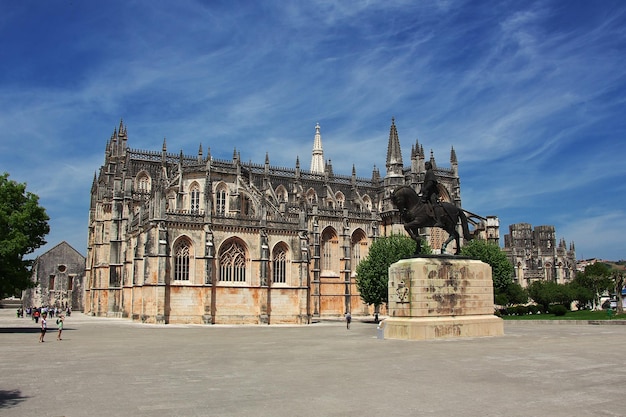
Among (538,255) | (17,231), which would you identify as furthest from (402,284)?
(538,255)

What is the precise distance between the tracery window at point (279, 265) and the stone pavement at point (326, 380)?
2732cm

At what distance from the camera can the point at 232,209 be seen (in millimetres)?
60000

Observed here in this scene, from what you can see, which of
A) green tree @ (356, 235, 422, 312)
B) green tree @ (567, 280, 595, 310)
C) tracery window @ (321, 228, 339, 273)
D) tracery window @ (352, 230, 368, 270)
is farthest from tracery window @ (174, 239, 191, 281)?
green tree @ (567, 280, 595, 310)

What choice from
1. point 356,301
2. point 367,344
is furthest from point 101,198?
point 367,344

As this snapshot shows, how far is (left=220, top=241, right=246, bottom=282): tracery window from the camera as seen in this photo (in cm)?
4781

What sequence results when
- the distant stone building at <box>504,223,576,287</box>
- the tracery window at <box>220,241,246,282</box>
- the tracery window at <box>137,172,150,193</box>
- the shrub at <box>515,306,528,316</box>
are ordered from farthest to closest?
1. the distant stone building at <box>504,223,576,287</box>
2. the tracery window at <box>137,172,150,193</box>
3. the shrub at <box>515,306,528,316</box>
4. the tracery window at <box>220,241,246,282</box>

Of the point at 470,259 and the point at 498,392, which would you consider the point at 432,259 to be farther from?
the point at 498,392

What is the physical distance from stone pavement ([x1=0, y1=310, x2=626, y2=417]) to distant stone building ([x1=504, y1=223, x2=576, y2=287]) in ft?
263

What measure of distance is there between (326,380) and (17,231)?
2812 cm

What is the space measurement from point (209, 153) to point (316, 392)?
52.5m

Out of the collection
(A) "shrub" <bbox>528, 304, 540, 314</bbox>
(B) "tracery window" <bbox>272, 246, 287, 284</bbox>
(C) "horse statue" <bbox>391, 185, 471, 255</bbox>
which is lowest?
(A) "shrub" <bbox>528, 304, 540, 314</bbox>

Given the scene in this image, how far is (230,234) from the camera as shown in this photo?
48.3 meters

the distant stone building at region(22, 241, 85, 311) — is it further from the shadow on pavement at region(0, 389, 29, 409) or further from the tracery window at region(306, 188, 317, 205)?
the shadow on pavement at region(0, 389, 29, 409)

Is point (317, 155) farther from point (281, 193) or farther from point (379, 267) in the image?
point (379, 267)
